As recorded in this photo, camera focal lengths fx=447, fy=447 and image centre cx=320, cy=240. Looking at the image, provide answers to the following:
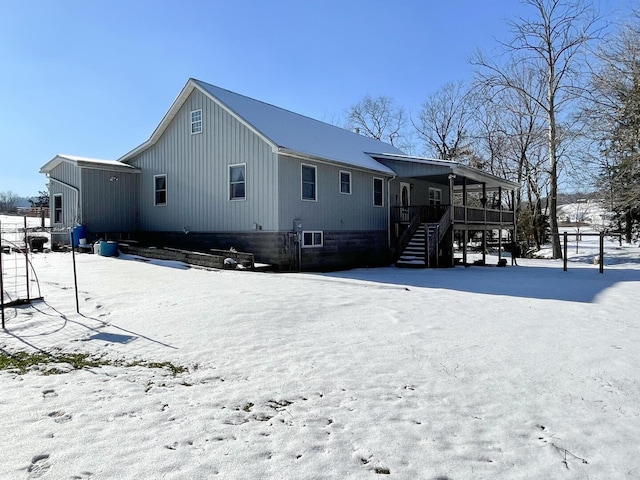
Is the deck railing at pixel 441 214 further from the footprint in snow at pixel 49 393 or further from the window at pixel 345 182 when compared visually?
the footprint in snow at pixel 49 393

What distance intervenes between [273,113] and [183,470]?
17323 millimetres

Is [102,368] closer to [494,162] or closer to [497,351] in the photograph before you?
[497,351]

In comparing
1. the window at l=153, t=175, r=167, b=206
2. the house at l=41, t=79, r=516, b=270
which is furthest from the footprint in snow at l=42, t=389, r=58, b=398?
the window at l=153, t=175, r=167, b=206

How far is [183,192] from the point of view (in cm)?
1725

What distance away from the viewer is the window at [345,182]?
A: 677 inches

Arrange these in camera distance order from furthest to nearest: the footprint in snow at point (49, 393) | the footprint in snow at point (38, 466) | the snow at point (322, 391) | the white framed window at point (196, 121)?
the white framed window at point (196, 121) → the footprint in snow at point (49, 393) → the snow at point (322, 391) → the footprint in snow at point (38, 466)

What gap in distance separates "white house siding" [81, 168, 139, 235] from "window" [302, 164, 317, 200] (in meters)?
7.99

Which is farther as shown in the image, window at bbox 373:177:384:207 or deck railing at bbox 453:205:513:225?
window at bbox 373:177:384:207

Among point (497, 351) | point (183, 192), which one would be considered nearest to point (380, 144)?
point (183, 192)

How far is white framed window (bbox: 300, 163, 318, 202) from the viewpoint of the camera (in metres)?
15.5

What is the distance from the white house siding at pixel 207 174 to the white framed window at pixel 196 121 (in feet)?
0.56

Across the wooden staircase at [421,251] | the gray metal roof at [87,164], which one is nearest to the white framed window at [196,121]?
the gray metal roof at [87,164]

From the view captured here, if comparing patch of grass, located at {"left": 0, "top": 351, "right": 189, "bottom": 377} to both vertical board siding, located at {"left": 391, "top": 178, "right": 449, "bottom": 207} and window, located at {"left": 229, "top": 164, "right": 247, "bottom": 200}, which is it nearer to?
window, located at {"left": 229, "top": 164, "right": 247, "bottom": 200}

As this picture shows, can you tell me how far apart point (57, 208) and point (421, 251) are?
49.4ft
